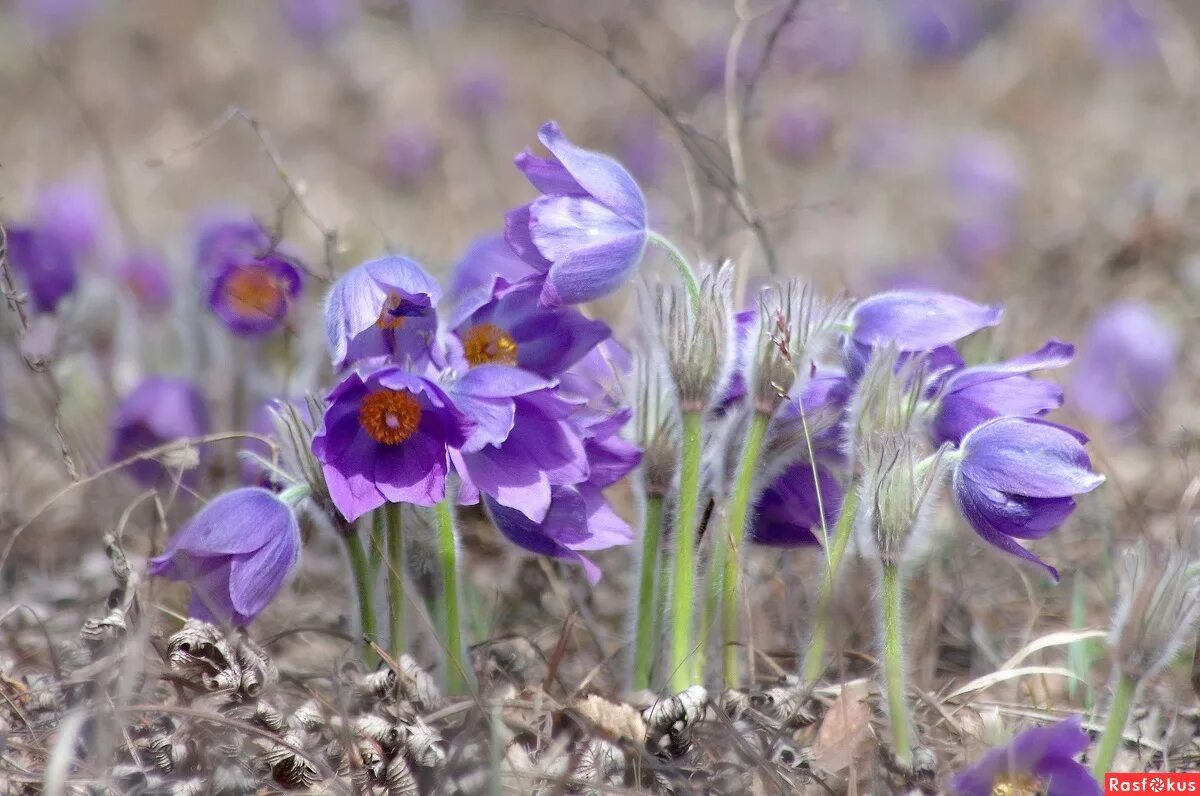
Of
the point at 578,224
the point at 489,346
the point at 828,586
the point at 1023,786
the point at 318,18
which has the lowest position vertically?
the point at 1023,786

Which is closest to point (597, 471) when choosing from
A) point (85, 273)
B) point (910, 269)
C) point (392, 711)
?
point (392, 711)

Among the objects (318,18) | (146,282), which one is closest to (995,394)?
(146,282)

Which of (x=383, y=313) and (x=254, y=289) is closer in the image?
(x=383, y=313)

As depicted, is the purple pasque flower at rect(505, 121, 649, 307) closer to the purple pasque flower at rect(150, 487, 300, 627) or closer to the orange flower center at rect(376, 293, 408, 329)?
the orange flower center at rect(376, 293, 408, 329)

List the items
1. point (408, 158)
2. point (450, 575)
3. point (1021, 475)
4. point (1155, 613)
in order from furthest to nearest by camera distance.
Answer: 1. point (408, 158)
2. point (450, 575)
3. point (1021, 475)
4. point (1155, 613)

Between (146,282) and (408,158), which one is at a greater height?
(408,158)

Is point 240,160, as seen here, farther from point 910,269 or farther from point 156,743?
point 156,743

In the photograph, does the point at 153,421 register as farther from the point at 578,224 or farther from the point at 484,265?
the point at 578,224
